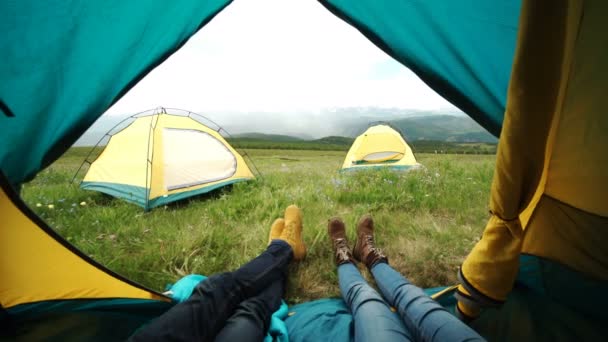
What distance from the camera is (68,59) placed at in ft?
3.73

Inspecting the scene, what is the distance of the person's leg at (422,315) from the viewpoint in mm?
1032

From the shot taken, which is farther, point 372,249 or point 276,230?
point 276,230

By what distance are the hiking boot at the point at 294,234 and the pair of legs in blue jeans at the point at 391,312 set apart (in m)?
0.36

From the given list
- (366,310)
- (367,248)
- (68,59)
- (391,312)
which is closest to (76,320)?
(68,59)

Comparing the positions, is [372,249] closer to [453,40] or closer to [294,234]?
[294,234]

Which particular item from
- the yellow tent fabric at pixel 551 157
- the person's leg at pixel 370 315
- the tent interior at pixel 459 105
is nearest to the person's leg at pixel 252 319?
the tent interior at pixel 459 105

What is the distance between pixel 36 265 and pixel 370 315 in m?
1.54

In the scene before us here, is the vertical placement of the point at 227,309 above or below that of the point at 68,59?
below

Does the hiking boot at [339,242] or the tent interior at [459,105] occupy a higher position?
the tent interior at [459,105]

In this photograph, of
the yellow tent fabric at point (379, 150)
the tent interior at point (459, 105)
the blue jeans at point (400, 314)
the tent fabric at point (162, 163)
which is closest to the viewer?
the tent interior at point (459, 105)

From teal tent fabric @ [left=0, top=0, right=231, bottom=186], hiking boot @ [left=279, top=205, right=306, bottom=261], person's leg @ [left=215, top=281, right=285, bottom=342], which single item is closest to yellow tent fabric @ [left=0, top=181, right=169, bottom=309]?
teal tent fabric @ [left=0, top=0, right=231, bottom=186]

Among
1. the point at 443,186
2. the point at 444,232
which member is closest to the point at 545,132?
the point at 444,232

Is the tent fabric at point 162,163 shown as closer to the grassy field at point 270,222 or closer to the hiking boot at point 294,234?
the grassy field at point 270,222

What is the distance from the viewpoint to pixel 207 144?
377cm
